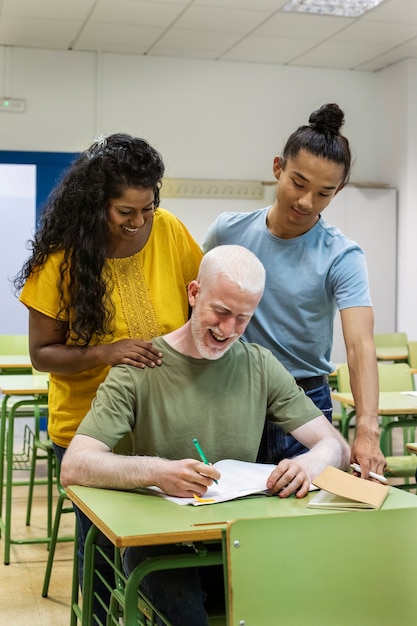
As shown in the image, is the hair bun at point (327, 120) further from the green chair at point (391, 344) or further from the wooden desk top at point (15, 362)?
the green chair at point (391, 344)

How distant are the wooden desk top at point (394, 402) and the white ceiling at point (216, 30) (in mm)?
3054

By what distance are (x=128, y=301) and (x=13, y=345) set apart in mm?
3471

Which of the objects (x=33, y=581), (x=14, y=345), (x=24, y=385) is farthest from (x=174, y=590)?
(x=14, y=345)

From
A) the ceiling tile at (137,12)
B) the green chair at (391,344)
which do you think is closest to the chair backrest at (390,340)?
the green chair at (391,344)

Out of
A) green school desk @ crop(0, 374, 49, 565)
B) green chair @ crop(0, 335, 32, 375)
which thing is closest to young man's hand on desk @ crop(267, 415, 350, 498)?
green school desk @ crop(0, 374, 49, 565)

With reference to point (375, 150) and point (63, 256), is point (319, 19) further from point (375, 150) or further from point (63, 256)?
point (63, 256)

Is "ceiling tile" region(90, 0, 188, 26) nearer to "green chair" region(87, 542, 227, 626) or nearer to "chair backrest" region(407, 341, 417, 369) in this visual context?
"chair backrest" region(407, 341, 417, 369)

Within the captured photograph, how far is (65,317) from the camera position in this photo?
2236 millimetres

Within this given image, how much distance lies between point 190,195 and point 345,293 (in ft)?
17.8

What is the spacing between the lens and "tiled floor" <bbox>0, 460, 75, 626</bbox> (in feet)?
10.9

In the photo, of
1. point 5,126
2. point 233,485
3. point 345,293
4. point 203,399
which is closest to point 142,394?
point 203,399

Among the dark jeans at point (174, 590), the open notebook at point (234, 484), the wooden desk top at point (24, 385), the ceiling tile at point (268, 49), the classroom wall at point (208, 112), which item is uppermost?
the ceiling tile at point (268, 49)

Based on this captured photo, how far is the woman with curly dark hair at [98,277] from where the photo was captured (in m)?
2.16

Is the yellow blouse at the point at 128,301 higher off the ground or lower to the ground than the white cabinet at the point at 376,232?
lower
